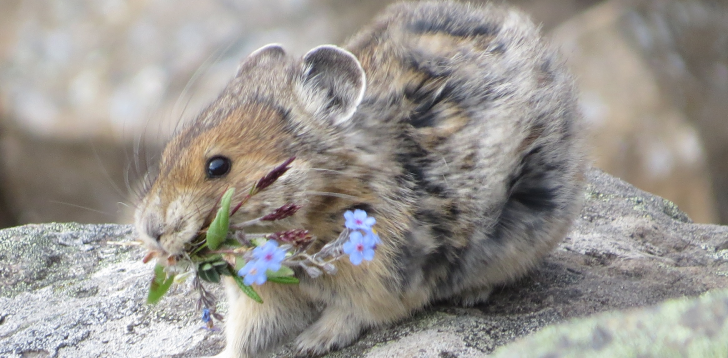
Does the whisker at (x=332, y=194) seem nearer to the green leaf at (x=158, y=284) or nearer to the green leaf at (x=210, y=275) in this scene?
the green leaf at (x=210, y=275)

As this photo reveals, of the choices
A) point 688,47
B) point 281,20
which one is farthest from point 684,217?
point 281,20

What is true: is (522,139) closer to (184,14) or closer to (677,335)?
(677,335)

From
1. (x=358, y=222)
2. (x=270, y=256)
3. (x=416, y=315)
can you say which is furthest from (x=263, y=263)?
(x=416, y=315)

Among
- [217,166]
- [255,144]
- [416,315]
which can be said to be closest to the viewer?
[217,166]

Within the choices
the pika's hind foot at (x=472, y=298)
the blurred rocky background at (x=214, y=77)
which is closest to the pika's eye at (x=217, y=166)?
the pika's hind foot at (x=472, y=298)

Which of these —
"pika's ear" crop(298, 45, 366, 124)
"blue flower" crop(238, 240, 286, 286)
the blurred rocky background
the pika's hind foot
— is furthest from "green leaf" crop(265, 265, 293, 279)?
the blurred rocky background

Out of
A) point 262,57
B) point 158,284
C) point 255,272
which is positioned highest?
point 262,57

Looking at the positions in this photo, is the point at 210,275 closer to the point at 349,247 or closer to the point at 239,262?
the point at 239,262

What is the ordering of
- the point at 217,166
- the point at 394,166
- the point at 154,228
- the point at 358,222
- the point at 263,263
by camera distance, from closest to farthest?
1. the point at 263,263
2. the point at 358,222
3. the point at 154,228
4. the point at 217,166
5. the point at 394,166
